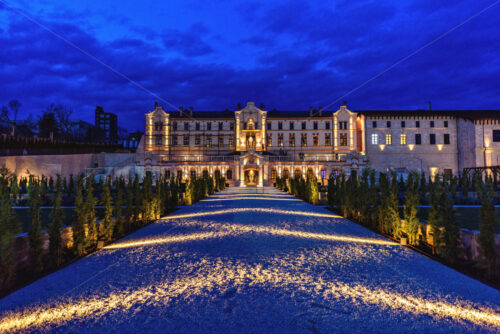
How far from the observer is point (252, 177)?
4450cm

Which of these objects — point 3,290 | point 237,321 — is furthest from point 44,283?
point 237,321

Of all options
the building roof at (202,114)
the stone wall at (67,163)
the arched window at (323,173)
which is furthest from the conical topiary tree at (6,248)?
the building roof at (202,114)

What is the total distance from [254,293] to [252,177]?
4010 cm

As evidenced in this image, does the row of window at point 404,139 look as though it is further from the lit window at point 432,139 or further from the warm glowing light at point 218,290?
the warm glowing light at point 218,290

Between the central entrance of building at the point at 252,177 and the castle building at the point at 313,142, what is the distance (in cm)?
16

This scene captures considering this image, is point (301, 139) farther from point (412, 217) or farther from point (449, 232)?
point (449, 232)

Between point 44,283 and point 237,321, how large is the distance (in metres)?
3.74

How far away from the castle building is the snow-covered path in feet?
115

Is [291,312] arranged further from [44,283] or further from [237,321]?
[44,283]

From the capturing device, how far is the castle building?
43.5 m

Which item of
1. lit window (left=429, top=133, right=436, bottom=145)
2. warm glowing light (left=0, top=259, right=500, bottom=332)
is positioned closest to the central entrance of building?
lit window (left=429, top=133, right=436, bottom=145)

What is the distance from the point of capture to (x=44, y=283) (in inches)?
195

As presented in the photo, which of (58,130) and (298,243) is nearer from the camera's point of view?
(298,243)

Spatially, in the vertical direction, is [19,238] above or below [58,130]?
below
